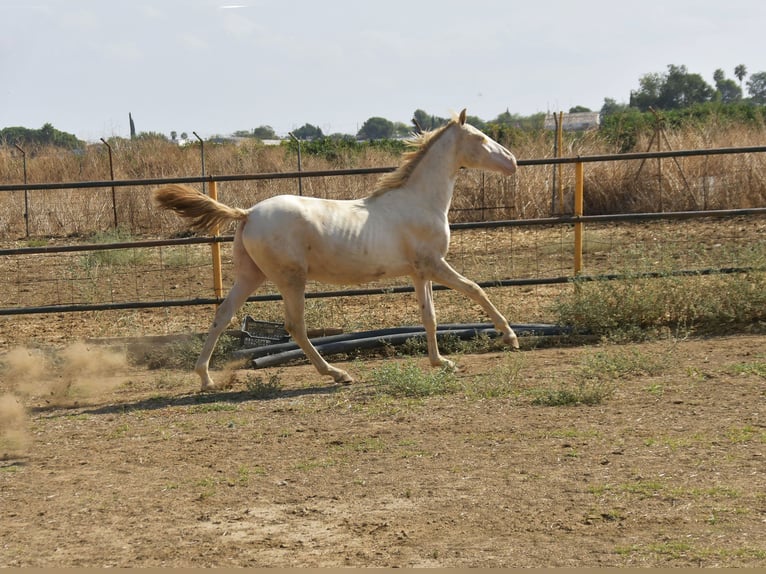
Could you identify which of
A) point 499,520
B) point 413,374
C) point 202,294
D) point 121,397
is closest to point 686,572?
point 499,520

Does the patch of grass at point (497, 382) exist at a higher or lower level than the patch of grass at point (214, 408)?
higher

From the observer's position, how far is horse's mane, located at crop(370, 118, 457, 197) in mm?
8344

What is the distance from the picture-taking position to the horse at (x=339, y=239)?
7695mm

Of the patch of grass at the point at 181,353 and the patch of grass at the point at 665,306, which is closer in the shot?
the patch of grass at the point at 181,353

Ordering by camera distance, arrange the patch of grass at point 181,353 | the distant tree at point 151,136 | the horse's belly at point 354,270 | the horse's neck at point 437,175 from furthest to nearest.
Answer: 1. the distant tree at point 151,136
2. the patch of grass at point 181,353
3. the horse's neck at point 437,175
4. the horse's belly at point 354,270

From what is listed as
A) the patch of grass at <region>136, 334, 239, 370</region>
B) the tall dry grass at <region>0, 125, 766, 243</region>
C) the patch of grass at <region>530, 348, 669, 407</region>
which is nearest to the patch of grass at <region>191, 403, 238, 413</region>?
the patch of grass at <region>136, 334, 239, 370</region>

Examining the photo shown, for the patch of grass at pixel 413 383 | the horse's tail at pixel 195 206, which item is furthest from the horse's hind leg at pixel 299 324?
the horse's tail at pixel 195 206

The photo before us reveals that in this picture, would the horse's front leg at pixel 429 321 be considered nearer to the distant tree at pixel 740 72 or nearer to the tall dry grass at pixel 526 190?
the tall dry grass at pixel 526 190

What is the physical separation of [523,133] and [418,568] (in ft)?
64.5

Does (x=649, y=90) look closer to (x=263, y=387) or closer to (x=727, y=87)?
(x=727, y=87)

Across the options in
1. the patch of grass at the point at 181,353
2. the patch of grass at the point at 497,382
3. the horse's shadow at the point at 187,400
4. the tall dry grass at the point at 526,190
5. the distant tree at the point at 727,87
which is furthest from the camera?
the distant tree at the point at 727,87

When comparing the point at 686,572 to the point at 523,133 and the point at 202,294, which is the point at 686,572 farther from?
the point at 523,133

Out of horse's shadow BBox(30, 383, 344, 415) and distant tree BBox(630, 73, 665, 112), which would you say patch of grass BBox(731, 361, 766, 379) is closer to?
horse's shadow BBox(30, 383, 344, 415)

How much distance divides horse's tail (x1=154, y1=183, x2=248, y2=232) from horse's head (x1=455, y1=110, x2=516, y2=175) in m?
2.11
